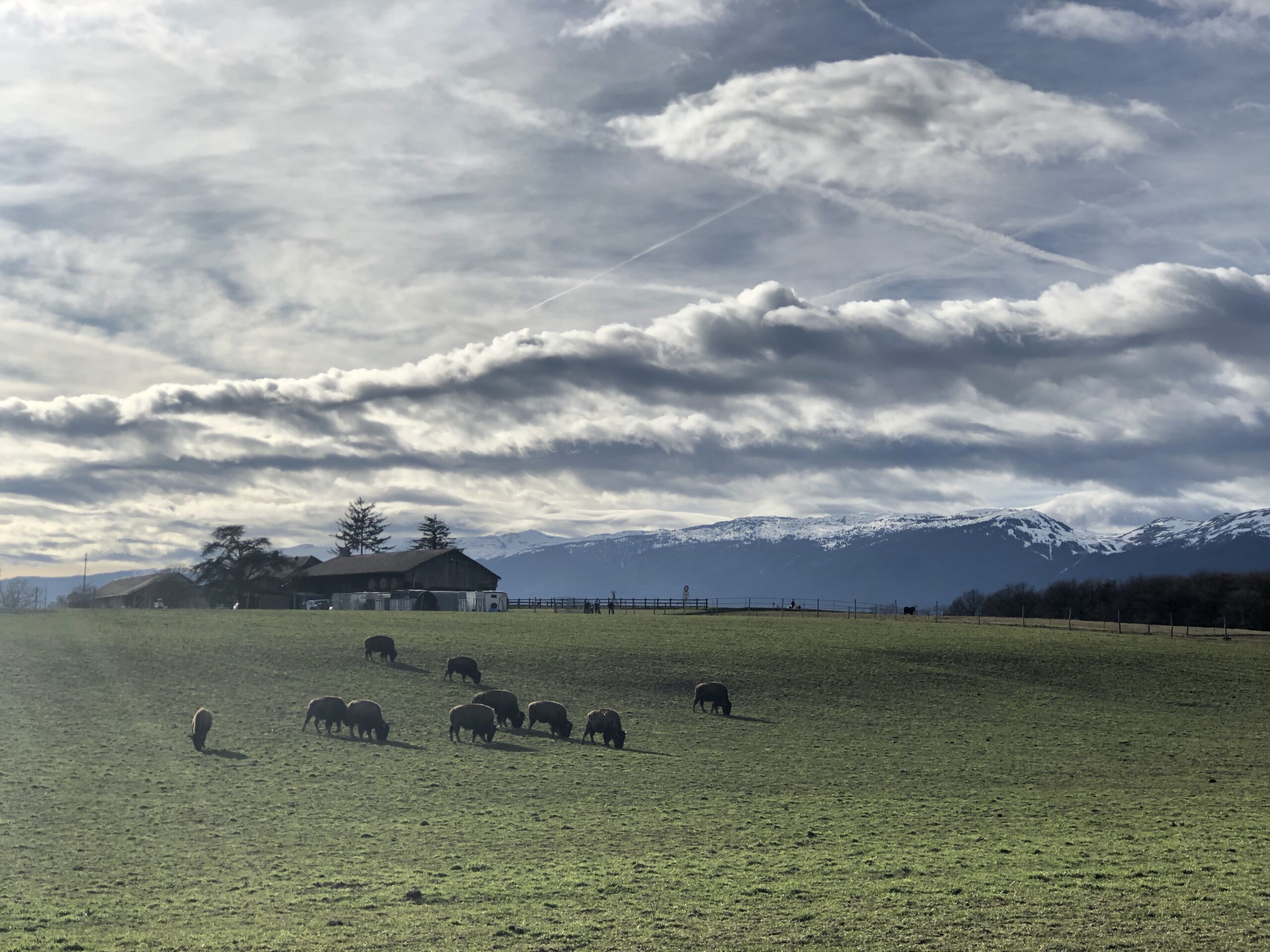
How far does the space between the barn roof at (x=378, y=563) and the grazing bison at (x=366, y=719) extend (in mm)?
84045

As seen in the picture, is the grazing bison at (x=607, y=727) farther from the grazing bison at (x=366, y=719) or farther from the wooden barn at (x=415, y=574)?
the wooden barn at (x=415, y=574)

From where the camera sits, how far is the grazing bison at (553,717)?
39.0m

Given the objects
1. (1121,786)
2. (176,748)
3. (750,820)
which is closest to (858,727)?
(1121,786)

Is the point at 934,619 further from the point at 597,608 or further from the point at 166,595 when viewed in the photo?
the point at 166,595

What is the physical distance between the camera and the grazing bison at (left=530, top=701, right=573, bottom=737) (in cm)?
3900

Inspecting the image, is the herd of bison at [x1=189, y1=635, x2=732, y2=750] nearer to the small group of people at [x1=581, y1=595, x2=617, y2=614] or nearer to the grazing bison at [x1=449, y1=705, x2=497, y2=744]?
the grazing bison at [x1=449, y1=705, x2=497, y2=744]

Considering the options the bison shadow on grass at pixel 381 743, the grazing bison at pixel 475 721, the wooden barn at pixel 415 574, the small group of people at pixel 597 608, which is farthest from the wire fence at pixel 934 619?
the bison shadow on grass at pixel 381 743

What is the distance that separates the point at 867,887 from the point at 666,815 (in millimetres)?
8002

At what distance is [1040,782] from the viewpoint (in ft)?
105

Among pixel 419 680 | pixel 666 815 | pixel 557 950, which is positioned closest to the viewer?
pixel 557 950

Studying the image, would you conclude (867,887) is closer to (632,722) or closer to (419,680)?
(632,722)

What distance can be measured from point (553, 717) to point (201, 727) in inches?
470

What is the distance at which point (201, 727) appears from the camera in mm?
32531

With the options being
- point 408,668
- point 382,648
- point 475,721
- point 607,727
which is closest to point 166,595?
point 382,648
